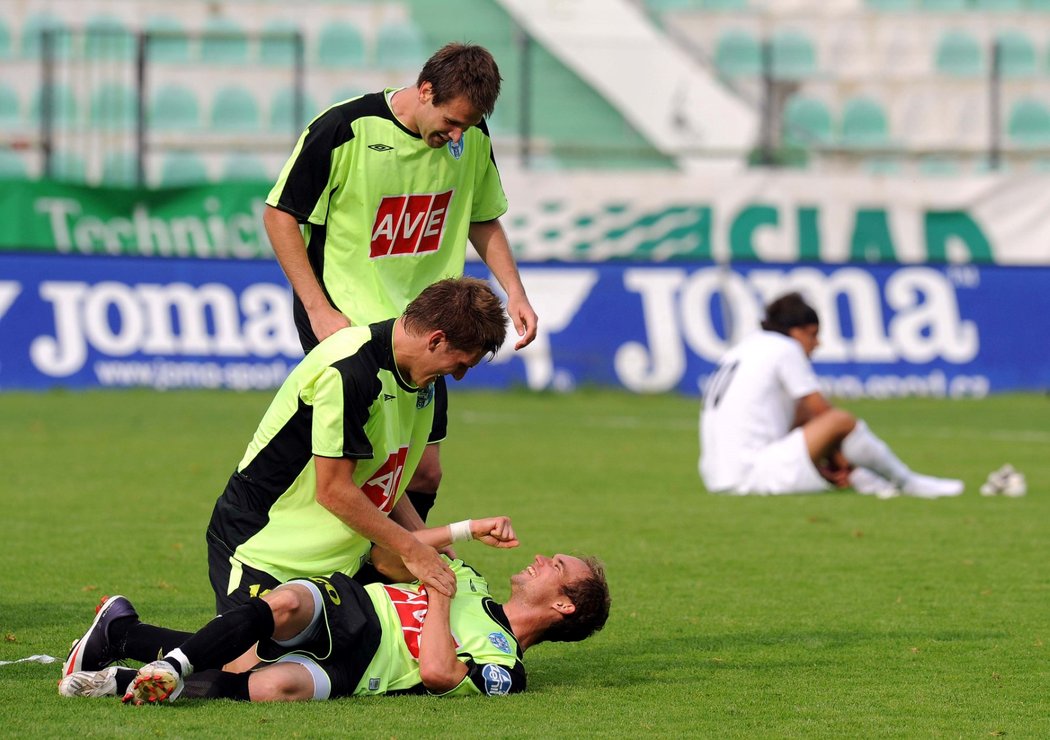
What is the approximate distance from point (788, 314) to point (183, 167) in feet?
40.3

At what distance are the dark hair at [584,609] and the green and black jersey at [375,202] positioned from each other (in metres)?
1.18

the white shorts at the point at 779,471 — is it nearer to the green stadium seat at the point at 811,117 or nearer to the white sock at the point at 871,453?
the white sock at the point at 871,453

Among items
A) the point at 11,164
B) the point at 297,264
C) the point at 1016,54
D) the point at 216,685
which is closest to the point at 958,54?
the point at 1016,54

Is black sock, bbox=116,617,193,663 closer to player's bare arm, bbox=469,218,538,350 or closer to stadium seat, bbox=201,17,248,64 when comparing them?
player's bare arm, bbox=469,218,538,350

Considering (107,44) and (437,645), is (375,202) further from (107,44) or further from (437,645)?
(107,44)

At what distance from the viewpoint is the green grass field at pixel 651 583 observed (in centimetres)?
449

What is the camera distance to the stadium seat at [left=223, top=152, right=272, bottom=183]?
2050 cm

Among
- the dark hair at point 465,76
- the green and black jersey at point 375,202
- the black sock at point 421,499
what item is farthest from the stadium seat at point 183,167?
the dark hair at point 465,76

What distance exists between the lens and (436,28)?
22953 mm

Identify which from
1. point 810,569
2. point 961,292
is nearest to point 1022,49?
point 961,292

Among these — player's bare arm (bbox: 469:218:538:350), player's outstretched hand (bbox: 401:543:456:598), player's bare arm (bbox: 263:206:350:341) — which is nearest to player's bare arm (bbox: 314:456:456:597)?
player's outstretched hand (bbox: 401:543:456:598)

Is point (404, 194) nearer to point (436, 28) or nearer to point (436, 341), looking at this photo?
point (436, 341)

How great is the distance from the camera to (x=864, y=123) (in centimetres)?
2328

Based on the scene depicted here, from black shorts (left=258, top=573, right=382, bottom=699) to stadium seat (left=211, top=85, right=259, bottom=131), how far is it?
1799 cm
